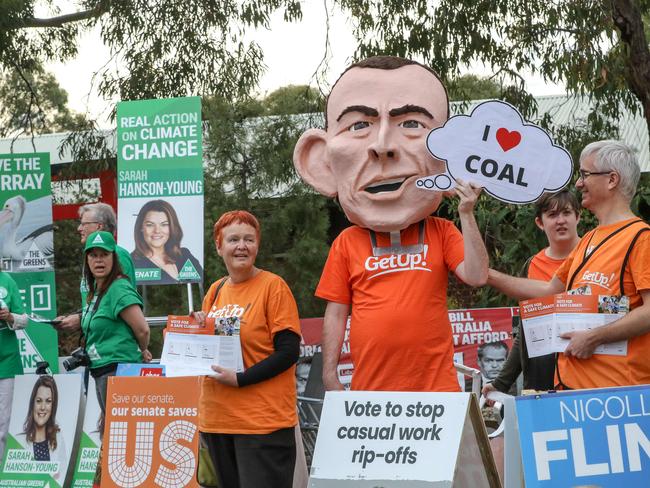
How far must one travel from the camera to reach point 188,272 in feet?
27.6

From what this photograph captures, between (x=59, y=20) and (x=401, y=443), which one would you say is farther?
(x=59, y=20)

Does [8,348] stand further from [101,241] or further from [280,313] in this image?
[280,313]

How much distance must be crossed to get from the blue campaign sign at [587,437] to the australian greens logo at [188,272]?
4530mm

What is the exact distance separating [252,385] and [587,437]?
5.67ft

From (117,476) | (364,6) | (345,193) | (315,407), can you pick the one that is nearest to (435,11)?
(364,6)

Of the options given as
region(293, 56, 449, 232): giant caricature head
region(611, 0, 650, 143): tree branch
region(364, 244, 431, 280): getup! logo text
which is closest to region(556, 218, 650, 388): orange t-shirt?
region(364, 244, 431, 280): getup! logo text

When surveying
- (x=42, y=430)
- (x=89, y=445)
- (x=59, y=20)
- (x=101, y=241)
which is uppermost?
(x=59, y=20)

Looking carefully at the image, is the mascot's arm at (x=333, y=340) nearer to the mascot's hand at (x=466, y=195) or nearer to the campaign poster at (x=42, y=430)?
the mascot's hand at (x=466, y=195)

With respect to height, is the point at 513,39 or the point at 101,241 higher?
the point at 513,39

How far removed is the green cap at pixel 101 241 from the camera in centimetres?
649

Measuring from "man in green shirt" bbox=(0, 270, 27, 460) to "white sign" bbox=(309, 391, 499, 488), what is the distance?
332cm

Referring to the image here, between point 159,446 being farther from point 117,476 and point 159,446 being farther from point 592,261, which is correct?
point 592,261

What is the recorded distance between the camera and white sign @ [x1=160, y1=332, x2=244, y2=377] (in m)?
5.20

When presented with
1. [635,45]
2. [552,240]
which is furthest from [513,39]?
[552,240]
